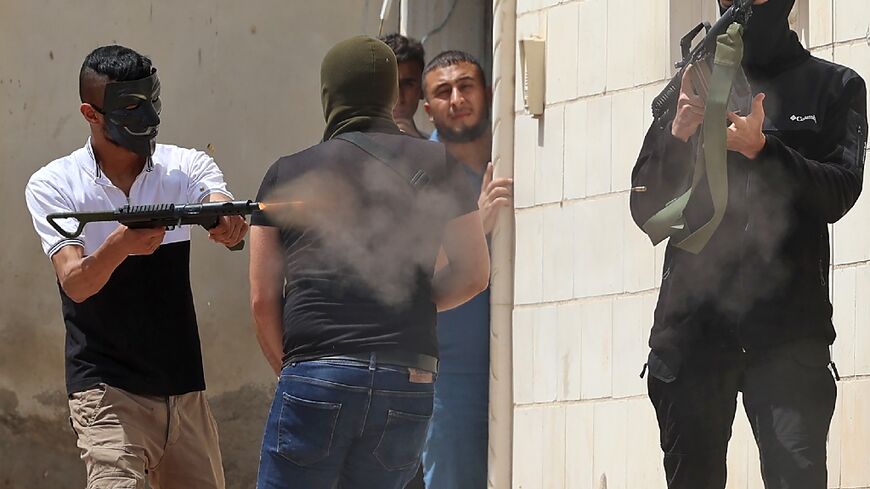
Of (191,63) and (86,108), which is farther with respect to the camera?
(191,63)

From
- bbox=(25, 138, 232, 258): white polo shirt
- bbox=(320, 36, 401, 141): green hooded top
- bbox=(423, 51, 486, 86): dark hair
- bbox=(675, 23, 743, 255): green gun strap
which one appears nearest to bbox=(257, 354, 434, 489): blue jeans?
bbox=(320, 36, 401, 141): green hooded top

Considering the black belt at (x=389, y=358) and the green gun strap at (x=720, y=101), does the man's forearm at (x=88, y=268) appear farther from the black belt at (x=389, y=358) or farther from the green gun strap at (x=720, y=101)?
the green gun strap at (x=720, y=101)

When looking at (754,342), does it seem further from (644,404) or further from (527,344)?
(527,344)

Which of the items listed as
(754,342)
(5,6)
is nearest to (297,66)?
(5,6)

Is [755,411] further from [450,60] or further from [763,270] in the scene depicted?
[450,60]

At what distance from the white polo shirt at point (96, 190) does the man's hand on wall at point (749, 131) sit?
Result: 1697 mm

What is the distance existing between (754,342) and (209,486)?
1782mm

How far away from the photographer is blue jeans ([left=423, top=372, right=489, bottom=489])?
20.1 ft

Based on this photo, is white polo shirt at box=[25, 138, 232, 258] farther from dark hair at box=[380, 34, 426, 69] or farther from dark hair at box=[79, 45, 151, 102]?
dark hair at box=[380, 34, 426, 69]

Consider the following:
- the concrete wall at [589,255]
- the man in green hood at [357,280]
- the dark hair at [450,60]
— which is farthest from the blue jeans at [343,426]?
the dark hair at [450,60]

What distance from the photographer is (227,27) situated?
30.3ft

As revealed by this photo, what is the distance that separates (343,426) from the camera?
4410 mm

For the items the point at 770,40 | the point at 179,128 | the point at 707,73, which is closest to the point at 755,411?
the point at 707,73

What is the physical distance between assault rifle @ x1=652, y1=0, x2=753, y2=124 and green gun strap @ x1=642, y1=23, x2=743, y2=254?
0.22ft
